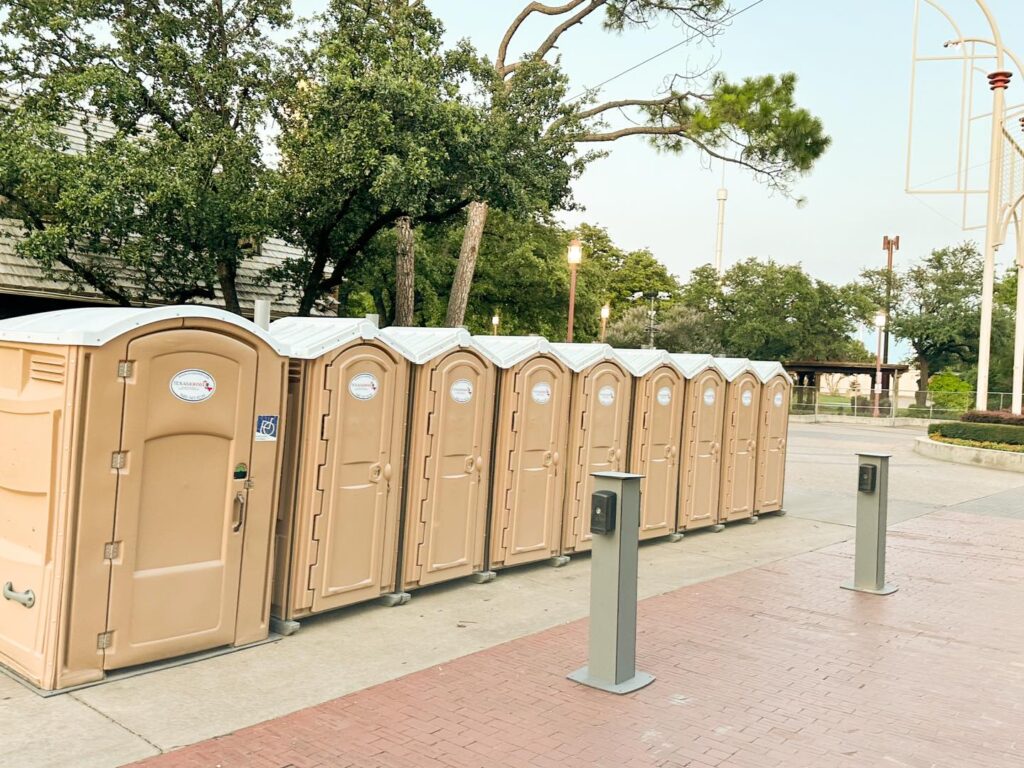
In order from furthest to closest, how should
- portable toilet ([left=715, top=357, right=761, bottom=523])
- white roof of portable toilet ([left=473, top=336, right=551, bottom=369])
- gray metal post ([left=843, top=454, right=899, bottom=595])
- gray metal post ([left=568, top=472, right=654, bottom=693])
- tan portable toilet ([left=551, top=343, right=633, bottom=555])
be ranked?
portable toilet ([left=715, top=357, right=761, bottom=523]) → tan portable toilet ([left=551, top=343, right=633, bottom=555]) → gray metal post ([left=843, top=454, right=899, bottom=595]) → white roof of portable toilet ([left=473, top=336, right=551, bottom=369]) → gray metal post ([left=568, top=472, right=654, bottom=693])

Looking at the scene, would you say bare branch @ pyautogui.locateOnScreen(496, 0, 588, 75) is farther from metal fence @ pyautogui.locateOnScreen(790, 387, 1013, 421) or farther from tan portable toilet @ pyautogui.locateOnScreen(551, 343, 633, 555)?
metal fence @ pyautogui.locateOnScreen(790, 387, 1013, 421)

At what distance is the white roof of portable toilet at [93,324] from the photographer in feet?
14.8

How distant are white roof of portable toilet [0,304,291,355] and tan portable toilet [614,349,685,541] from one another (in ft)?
15.2

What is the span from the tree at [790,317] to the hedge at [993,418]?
73.6 feet

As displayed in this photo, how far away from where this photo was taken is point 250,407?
211 inches

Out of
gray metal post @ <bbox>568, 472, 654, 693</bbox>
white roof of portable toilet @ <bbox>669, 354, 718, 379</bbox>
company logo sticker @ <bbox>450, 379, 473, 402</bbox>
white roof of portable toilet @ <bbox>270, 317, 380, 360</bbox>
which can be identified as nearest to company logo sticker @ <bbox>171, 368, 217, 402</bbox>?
white roof of portable toilet @ <bbox>270, 317, 380, 360</bbox>

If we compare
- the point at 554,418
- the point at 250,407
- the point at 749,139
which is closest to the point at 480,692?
the point at 250,407

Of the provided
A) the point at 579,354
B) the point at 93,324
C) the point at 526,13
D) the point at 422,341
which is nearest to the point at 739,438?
the point at 579,354

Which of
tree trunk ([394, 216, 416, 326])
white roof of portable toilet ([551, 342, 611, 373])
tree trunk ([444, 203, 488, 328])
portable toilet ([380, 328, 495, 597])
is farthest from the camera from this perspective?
tree trunk ([444, 203, 488, 328])

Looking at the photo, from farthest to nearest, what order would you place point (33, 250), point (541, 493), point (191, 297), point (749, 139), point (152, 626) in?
point (749, 139), point (191, 297), point (33, 250), point (541, 493), point (152, 626)

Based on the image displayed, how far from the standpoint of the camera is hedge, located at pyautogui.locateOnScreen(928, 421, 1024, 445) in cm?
2069

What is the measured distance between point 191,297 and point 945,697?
12962mm

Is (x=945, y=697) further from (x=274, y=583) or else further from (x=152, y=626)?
(x=152, y=626)

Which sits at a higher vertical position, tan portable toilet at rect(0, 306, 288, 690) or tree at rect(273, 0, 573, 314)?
tree at rect(273, 0, 573, 314)
